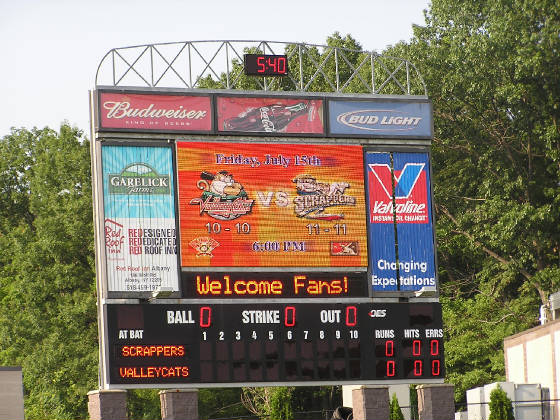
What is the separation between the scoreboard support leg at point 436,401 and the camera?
93.5ft

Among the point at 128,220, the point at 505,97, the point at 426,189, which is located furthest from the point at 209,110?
the point at 505,97

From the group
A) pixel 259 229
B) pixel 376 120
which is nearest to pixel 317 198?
pixel 259 229

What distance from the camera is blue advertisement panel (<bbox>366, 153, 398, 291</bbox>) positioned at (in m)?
28.5

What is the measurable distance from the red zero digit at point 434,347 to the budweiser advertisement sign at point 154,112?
713cm

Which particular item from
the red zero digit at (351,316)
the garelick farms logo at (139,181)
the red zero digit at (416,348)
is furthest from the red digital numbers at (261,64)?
the red zero digit at (416,348)

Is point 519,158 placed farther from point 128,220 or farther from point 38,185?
point 128,220

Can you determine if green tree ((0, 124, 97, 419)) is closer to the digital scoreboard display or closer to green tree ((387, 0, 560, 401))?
green tree ((387, 0, 560, 401))

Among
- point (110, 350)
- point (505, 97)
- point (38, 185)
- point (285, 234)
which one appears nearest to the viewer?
point (110, 350)

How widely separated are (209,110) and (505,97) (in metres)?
19.8

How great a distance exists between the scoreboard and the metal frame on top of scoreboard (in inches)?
1.3

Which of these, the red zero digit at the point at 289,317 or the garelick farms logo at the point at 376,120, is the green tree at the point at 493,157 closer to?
the garelick farms logo at the point at 376,120

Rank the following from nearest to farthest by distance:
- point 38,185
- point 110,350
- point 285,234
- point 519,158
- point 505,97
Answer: point 110,350 < point 285,234 < point 505,97 < point 519,158 < point 38,185

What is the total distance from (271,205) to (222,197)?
1.19m

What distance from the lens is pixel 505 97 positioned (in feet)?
149
